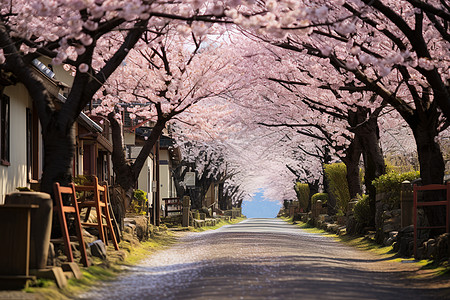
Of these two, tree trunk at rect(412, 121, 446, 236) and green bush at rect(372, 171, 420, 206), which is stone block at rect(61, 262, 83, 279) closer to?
tree trunk at rect(412, 121, 446, 236)

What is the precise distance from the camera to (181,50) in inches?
1094

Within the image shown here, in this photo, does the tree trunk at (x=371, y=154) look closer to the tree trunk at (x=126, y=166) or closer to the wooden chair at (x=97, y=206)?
the tree trunk at (x=126, y=166)

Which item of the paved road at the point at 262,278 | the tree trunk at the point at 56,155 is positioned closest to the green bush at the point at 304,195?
the paved road at the point at 262,278

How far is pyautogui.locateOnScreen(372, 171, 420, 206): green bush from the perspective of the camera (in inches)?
840

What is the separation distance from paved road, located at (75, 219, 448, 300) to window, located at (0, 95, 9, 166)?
3.98m

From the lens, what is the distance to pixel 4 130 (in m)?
16.1

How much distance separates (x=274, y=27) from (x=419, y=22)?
517 cm

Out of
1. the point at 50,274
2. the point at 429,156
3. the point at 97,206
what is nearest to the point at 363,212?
the point at 429,156

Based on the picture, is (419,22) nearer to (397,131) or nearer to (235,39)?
(235,39)

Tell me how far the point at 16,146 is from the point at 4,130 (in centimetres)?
129

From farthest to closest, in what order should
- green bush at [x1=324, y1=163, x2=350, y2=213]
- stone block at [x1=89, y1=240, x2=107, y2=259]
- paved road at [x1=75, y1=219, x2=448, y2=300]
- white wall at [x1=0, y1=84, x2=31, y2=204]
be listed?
1. green bush at [x1=324, y1=163, x2=350, y2=213]
2. white wall at [x1=0, y1=84, x2=31, y2=204]
3. stone block at [x1=89, y1=240, x2=107, y2=259]
4. paved road at [x1=75, y1=219, x2=448, y2=300]

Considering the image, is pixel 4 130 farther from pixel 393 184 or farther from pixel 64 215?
pixel 393 184

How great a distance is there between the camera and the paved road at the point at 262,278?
9672 millimetres

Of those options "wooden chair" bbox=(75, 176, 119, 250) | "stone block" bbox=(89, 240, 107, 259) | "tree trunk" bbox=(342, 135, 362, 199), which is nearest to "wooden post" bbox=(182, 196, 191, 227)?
"tree trunk" bbox=(342, 135, 362, 199)
